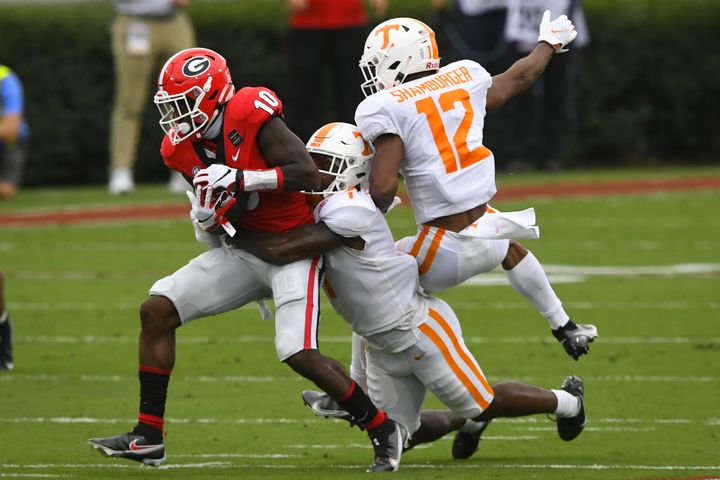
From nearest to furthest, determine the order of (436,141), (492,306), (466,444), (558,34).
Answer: (436,141), (466,444), (558,34), (492,306)

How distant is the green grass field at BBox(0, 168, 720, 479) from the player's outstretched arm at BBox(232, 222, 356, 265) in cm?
87

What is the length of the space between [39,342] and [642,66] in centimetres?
1045

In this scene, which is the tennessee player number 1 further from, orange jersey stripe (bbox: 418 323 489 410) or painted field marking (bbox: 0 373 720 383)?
painted field marking (bbox: 0 373 720 383)

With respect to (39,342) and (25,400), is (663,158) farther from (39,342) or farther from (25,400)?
(25,400)

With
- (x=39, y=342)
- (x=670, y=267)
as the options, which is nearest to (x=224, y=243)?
(x=39, y=342)

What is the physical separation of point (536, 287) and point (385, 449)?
3.36 feet

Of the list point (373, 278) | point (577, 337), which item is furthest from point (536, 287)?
point (373, 278)

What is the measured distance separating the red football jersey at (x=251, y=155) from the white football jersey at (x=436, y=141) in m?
0.39

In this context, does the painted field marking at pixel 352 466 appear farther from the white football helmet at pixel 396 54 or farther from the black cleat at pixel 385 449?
the white football helmet at pixel 396 54

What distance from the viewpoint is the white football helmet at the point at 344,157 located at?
644 cm

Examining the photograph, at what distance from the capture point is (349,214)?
6.29 m

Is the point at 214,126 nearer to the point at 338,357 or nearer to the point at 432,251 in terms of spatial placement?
the point at 432,251

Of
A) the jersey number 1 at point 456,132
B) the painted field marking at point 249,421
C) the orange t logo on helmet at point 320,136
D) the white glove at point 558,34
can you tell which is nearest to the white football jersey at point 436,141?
the jersey number 1 at point 456,132

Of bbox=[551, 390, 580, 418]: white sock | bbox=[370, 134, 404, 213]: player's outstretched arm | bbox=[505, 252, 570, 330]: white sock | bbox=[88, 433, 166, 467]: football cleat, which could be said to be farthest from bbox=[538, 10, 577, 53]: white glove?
bbox=[88, 433, 166, 467]: football cleat
